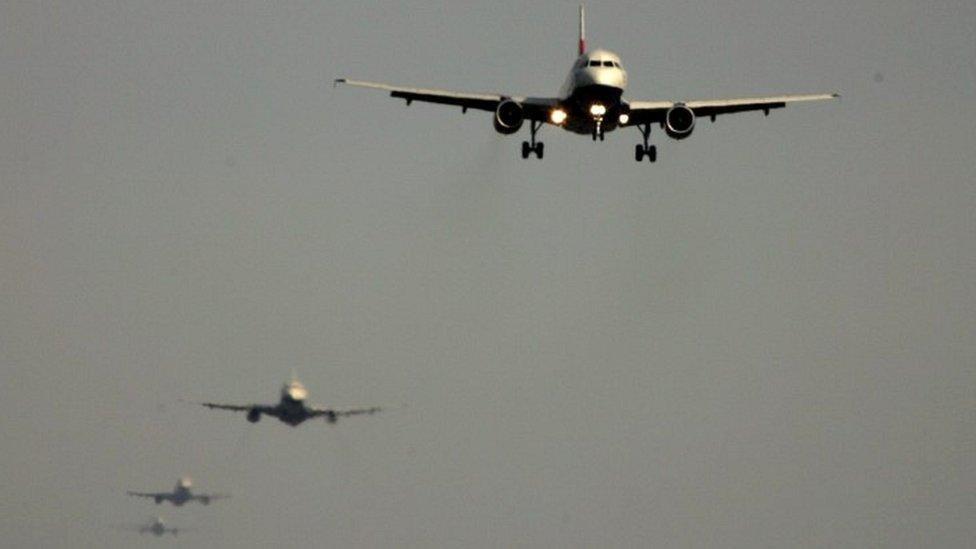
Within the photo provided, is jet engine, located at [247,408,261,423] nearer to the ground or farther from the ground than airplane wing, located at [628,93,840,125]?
farther from the ground

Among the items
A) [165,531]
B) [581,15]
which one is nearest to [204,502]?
[165,531]

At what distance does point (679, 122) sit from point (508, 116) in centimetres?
820

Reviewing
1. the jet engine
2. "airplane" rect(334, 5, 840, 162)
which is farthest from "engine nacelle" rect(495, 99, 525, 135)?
the jet engine

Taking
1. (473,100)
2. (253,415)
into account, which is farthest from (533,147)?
(253,415)

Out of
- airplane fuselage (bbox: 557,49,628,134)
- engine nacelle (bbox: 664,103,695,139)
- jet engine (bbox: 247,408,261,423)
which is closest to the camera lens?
airplane fuselage (bbox: 557,49,628,134)

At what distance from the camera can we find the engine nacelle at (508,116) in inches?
4193

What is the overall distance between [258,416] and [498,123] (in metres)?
97.2

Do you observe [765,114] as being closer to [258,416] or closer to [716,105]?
[716,105]

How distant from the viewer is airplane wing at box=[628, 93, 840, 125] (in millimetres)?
107688

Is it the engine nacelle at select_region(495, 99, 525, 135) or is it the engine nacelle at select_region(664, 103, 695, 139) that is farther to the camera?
the engine nacelle at select_region(664, 103, 695, 139)

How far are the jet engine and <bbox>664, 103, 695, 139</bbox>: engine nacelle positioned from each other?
98.0m

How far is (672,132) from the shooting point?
10706 cm

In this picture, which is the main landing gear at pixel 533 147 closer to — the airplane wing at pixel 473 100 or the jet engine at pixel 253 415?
the airplane wing at pixel 473 100

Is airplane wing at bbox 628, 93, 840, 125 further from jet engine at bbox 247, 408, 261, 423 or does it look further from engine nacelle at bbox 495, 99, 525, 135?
jet engine at bbox 247, 408, 261, 423
